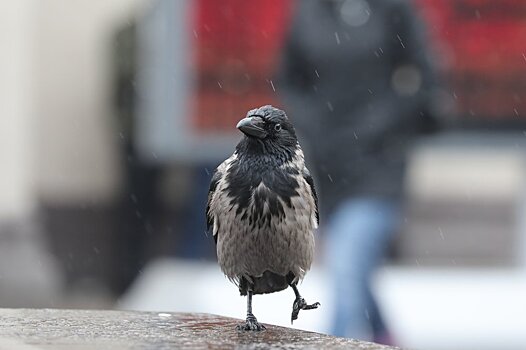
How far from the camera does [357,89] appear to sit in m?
7.46

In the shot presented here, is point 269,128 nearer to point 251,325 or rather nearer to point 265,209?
point 265,209

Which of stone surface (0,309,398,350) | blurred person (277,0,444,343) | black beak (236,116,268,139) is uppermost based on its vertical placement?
blurred person (277,0,444,343)

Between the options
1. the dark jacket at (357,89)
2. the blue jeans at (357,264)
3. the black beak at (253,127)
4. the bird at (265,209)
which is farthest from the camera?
the dark jacket at (357,89)

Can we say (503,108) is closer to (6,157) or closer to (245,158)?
(6,157)

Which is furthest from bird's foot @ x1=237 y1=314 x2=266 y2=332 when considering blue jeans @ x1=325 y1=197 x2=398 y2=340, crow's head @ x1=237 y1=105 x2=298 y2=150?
blue jeans @ x1=325 y1=197 x2=398 y2=340

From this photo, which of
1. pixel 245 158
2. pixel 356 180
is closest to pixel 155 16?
pixel 356 180

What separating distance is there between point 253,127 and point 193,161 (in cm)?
627

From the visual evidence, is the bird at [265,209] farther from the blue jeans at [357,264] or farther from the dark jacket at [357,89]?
the dark jacket at [357,89]

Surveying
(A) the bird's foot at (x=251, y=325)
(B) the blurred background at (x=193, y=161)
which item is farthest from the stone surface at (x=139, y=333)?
(B) the blurred background at (x=193, y=161)

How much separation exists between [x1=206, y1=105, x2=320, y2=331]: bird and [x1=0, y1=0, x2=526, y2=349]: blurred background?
338 centimetres

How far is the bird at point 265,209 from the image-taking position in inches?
151

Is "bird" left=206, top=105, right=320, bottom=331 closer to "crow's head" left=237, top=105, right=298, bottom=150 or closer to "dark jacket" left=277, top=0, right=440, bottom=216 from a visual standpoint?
"crow's head" left=237, top=105, right=298, bottom=150

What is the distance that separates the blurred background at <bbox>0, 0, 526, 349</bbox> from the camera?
9148 mm

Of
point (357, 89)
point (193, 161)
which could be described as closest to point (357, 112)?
point (357, 89)
